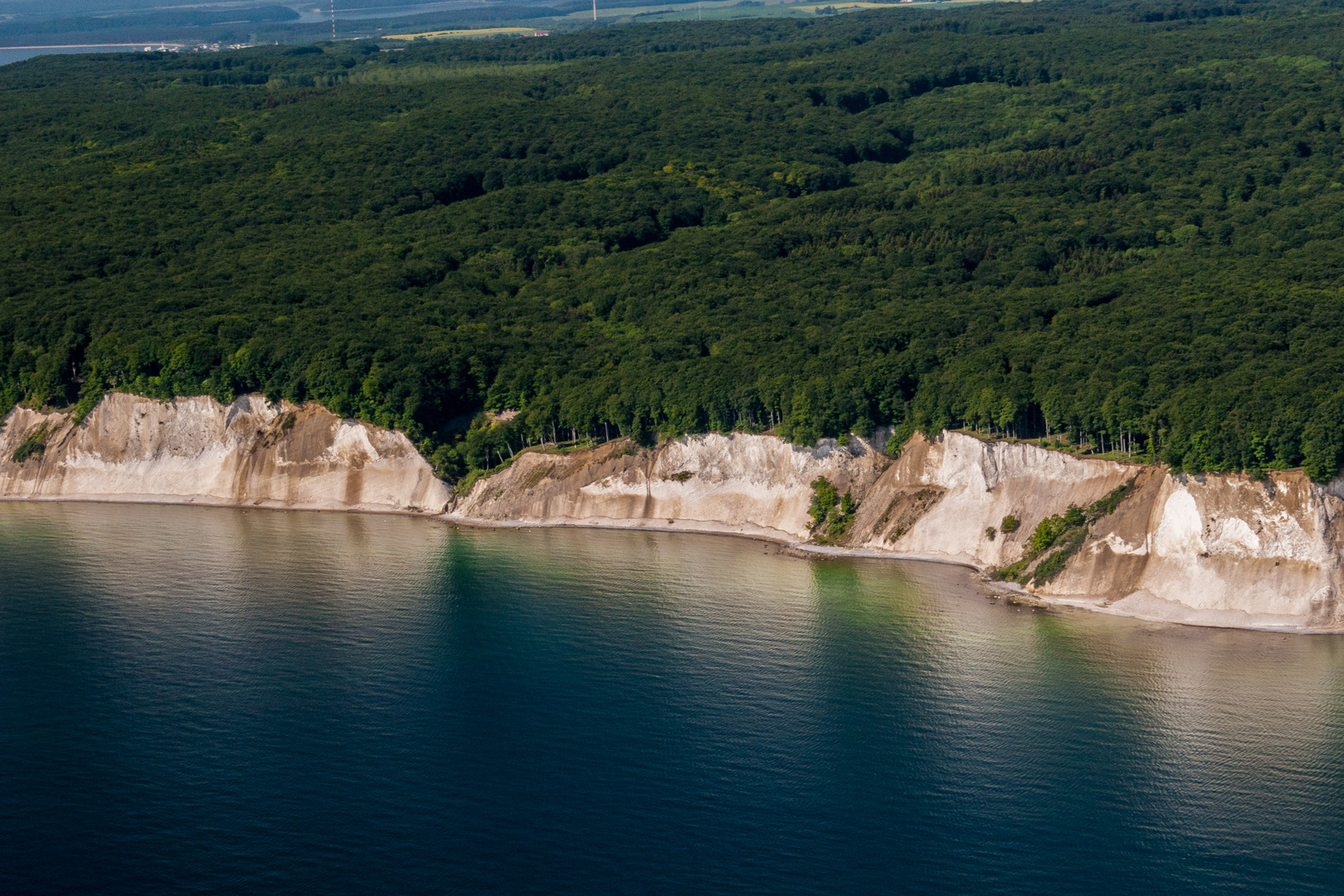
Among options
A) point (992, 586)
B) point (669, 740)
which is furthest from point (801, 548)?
point (669, 740)

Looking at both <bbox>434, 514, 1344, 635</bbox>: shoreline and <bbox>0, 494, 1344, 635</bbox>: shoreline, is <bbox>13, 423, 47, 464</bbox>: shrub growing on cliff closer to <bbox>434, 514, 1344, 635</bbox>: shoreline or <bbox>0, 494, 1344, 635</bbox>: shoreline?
<bbox>0, 494, 1344, 635</bbox>: shoreline

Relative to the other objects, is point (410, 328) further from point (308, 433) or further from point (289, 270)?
point (289, 270)

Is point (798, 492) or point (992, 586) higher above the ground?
point (798, 492)

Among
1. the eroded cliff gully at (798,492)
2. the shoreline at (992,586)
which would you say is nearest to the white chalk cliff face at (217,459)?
the eroded cliff gully at (798,492)

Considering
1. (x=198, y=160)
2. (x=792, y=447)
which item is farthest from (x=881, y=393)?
(x=198, y=160)

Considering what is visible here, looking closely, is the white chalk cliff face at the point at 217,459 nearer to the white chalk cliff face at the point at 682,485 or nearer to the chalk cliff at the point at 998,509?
the white chalk cliff face at the point at 682,485

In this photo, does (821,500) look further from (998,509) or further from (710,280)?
(710,280)
